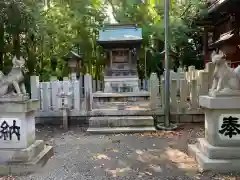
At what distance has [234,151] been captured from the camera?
5.11 m

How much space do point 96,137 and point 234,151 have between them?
3.93 metres

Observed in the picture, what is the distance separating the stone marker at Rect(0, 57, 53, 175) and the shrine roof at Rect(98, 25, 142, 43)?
38.9ft

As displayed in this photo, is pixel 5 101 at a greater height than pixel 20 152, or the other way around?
pixel 5 101

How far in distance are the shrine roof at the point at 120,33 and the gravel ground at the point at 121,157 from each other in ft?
30.3

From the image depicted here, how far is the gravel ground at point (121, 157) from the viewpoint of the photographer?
4.95 metres

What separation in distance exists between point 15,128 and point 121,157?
216 cm

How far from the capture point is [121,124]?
346 inches

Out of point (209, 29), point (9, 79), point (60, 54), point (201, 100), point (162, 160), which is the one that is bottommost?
point (162, 160)

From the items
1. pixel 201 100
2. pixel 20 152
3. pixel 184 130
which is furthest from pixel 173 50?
pixel 20 152

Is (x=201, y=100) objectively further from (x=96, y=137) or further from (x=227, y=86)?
(x=96, y=137)

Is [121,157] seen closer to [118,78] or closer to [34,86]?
[34,86]

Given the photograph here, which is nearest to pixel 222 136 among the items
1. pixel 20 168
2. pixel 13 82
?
pixel 20 168

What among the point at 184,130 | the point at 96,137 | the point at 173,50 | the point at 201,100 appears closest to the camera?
the point at 201,100

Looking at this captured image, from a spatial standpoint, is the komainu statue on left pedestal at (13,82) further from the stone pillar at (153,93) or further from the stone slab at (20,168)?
the stone pillar at (153,93)
